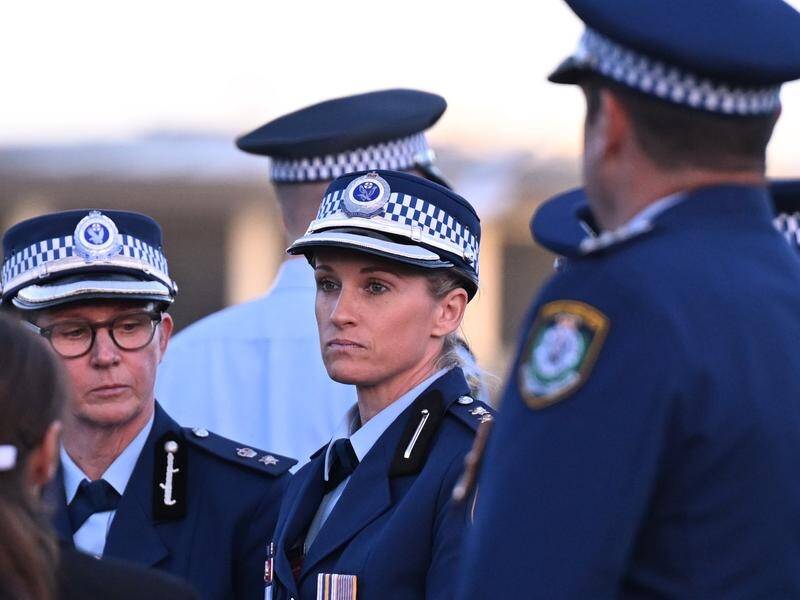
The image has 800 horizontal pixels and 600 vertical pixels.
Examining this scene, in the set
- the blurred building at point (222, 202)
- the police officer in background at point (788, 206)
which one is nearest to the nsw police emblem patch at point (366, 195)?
the police officer in background at point (788, 206)

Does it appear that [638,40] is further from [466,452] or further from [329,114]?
[329,114]

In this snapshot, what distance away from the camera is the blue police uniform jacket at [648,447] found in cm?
222

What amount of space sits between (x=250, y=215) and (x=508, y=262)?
4177 millimetres

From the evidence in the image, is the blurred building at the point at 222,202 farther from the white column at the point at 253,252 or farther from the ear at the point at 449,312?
the ear at the point at 449,312

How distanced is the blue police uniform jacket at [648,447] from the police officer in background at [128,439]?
1.72 meters

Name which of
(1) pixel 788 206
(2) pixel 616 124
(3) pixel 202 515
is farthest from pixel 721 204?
(3) pixel 202 515

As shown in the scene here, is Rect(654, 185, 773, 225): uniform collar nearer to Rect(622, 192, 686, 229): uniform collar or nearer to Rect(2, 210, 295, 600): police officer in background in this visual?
Rect(622, 192, 686, 229): uniform collar

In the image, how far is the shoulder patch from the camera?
4078 millimetres

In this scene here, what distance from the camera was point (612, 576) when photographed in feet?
7.34

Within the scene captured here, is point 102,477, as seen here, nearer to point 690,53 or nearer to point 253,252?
point 690,53

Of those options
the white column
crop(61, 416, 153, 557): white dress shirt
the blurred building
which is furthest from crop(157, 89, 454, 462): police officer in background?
the white column

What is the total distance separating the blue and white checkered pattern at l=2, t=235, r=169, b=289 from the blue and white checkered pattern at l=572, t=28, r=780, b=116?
2033 mm

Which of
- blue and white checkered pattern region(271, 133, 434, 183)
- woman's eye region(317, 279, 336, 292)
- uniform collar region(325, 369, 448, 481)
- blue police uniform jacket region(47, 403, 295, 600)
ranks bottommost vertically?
blue police uniform jacket region(47, 403, 295, 600)

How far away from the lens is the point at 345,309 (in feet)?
12.6
